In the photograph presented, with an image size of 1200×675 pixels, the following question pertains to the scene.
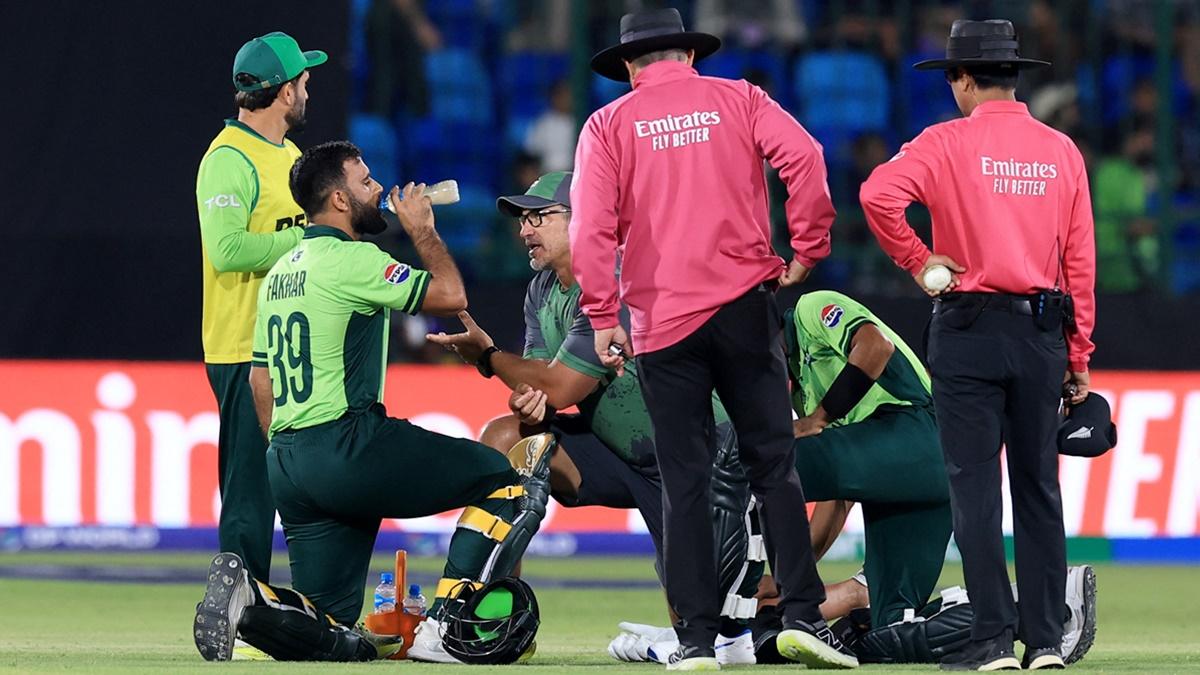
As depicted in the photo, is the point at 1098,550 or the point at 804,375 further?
the point at 1098,550

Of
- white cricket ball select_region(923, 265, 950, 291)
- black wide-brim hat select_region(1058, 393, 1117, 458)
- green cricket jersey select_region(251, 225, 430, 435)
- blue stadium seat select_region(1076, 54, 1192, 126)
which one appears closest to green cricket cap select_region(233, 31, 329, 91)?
green cricket jersey select_region(251, 225, 430, 435)

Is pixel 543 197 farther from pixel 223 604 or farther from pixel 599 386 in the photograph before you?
pixel 223 604

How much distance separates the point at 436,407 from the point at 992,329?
21.8 ft

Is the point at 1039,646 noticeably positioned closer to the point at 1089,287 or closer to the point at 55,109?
the point at 1089,287

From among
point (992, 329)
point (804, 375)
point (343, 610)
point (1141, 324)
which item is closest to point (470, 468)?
point (343, 610)

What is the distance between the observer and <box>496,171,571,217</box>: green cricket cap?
26.0 ft

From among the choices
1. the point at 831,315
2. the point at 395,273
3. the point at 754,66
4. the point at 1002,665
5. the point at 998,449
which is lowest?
the point at 1002,665

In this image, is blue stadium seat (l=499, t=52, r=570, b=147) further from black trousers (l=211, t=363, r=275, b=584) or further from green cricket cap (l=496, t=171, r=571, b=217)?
green cricket cap (l=496, t=171, r=571, b=217)

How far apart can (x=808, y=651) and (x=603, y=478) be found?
1715mm

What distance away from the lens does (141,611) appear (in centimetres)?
988

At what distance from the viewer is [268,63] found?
8531 mm

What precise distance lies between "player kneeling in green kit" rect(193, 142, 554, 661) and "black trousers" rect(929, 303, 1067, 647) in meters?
1.66

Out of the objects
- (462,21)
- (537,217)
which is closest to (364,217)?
(537,217)

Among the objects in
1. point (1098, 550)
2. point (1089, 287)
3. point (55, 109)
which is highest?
point (1089, 287)
